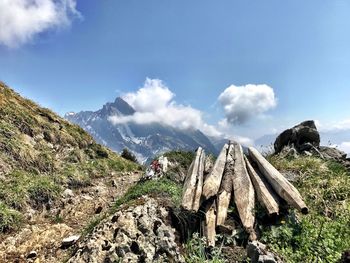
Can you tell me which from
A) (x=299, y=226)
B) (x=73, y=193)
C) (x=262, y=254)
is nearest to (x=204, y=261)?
(x=262, y=254)

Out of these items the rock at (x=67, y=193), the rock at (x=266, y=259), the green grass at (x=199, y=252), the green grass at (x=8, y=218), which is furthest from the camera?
A: the rock at (x=67, y=193)

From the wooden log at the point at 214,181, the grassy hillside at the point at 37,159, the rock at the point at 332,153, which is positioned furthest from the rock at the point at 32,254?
the rock at the point at 332,153

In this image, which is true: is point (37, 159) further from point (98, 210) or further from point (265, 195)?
point (265, 195)

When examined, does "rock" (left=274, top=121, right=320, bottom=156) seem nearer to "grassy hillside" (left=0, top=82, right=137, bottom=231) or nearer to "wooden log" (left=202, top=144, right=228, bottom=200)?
"wooden log" (left=202, top=144, right=228, bottom=200)

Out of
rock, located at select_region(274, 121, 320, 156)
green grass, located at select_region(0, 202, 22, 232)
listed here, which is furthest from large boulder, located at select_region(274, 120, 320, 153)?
green grass, located at select_region(0, 202, 22, 232)

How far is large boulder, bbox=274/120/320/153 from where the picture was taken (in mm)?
19448

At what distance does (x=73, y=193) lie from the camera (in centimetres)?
1483

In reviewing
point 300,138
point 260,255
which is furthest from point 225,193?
point 300,138

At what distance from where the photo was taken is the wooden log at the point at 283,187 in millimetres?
8805

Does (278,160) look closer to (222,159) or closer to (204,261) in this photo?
(222,159)

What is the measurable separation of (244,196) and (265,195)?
0.55 metres

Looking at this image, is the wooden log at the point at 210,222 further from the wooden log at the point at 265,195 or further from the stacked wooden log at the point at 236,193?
the wooden log at the point at 265,195

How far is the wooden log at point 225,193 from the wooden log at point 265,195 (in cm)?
74

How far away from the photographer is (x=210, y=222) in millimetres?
8508
